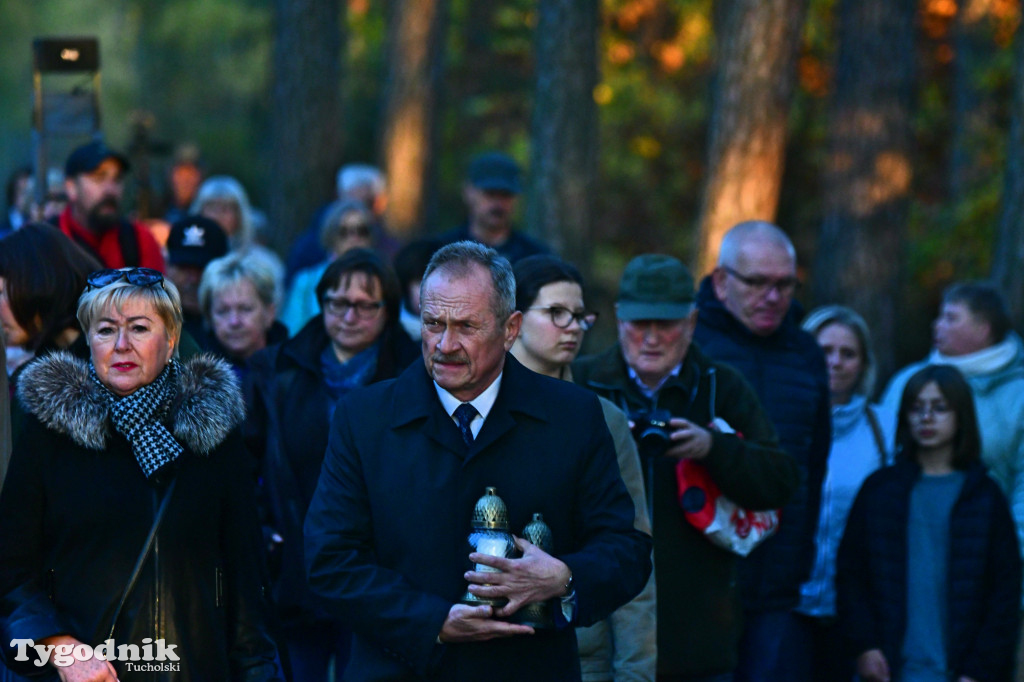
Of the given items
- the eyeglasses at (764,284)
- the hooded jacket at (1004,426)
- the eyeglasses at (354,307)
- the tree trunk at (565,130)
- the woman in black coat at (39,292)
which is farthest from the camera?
the tree trunk at (565,130)

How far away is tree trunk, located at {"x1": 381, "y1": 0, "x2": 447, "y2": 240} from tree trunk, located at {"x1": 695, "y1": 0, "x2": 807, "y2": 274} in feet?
23.2

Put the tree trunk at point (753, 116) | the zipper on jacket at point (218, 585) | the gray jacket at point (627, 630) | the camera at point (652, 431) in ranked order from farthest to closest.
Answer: the tree trunk at point (753, 116) < the camera at point (652, 431) < the gray jacket at point (627, 630) < the zipper on jacket at point (218, 585)

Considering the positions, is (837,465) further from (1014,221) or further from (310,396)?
(1014,221)

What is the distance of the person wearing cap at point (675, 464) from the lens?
17.5 feet

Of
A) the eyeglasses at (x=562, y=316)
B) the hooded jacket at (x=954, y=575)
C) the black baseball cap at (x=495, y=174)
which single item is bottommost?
the hooded jacket at (x=954, y=575)

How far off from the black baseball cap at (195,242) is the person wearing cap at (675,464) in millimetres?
2810

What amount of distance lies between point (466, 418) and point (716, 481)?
1737mm

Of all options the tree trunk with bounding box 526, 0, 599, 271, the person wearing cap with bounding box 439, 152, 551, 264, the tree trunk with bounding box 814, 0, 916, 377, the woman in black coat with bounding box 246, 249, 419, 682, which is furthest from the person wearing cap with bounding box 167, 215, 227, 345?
the tree trunk with bounding box 814, 0, 916, 377

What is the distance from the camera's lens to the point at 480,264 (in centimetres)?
388

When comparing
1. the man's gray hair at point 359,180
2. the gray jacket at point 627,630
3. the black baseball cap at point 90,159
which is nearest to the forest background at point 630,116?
the man's gray hair at point 359,180

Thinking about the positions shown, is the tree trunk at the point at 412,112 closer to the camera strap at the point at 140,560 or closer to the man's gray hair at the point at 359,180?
the man's gray hair at the point at 359,180

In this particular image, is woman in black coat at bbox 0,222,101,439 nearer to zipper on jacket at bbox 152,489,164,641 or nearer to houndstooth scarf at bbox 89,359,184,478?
houndstooth scarf at bbox 89,359,184,478

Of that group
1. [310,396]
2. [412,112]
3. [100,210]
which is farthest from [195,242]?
[412,112]

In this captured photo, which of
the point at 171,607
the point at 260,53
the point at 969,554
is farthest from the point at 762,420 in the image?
the point at 260,53
